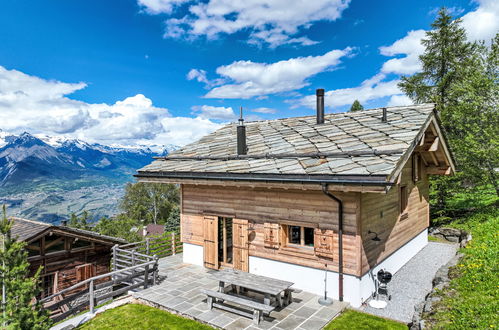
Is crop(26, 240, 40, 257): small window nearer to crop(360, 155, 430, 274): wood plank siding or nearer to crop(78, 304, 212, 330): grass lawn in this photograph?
crop(78, 304, 212, 330): grass lawn

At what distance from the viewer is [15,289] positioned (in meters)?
6.13

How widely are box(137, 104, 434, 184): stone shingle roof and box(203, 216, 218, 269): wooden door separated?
202 centimetres

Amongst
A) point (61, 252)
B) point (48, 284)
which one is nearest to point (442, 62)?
point (61, 252)

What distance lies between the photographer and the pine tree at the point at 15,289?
5.98m

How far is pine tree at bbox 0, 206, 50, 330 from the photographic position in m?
5.98

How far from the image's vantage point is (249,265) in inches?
397

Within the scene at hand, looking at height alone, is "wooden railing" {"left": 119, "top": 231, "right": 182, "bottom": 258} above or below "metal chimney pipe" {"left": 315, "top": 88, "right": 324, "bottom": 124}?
below

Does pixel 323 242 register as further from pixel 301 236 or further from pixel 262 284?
pixel 262 284

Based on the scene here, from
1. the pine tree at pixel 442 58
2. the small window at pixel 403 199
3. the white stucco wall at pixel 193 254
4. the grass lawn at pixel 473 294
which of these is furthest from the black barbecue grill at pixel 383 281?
the pine tree at pixel 442 58

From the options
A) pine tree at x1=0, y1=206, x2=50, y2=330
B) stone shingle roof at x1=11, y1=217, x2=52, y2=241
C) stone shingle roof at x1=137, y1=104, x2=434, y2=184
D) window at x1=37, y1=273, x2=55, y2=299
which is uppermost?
stone shingle roof at x1=137, y1=104, x2=434, y2=184

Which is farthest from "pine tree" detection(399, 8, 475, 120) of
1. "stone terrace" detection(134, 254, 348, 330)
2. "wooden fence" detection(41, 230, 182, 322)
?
"wooden fence" detection(41, 230, 182, 322)

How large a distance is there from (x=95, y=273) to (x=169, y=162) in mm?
9574

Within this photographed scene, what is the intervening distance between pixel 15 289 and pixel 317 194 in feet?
24.0

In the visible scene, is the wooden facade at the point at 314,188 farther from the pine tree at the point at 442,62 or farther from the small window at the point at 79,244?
the pine tree at the point at 442,62
